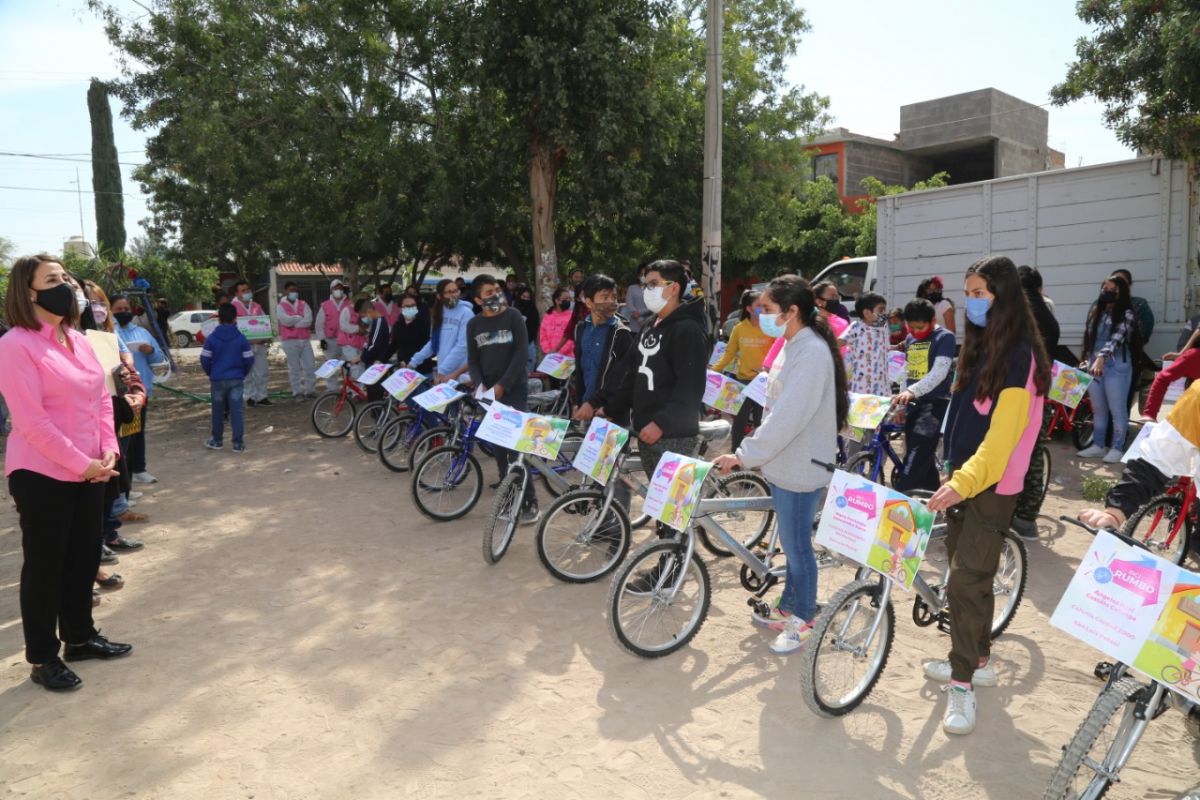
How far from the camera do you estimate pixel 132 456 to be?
7461 mm

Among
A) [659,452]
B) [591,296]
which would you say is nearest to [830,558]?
[659,452]

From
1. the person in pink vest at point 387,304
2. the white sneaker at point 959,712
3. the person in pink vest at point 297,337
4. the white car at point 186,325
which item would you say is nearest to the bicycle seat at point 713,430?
the white sneaker at point 959,712

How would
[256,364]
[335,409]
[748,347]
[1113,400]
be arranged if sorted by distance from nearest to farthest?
[748,347]
[1113,400]
[335,409]
[256,364]

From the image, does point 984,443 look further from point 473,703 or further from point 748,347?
point 748,347

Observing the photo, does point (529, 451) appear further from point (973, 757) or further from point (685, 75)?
point (685, 75)

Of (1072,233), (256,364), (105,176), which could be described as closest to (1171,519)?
(1072,233)

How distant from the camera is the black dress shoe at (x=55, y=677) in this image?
13.3 ft

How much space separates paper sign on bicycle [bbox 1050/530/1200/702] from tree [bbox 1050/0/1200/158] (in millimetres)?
7433

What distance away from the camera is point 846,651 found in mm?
3701

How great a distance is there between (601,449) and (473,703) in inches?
64.6

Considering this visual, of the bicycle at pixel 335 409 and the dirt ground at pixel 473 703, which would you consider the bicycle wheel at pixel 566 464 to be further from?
the bicycle at pixel 335 409

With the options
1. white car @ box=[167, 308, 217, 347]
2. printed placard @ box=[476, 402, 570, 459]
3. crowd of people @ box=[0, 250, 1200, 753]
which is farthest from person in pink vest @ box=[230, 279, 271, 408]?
white car @ box=[167, 308, 217, 347]

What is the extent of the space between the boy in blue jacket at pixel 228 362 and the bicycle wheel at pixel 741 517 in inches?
232

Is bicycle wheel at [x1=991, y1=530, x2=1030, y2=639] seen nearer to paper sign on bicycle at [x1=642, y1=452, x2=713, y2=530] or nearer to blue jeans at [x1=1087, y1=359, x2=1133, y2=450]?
paper sign on bicycle at [x1=642, y1=452, x2=713, y2=530]
